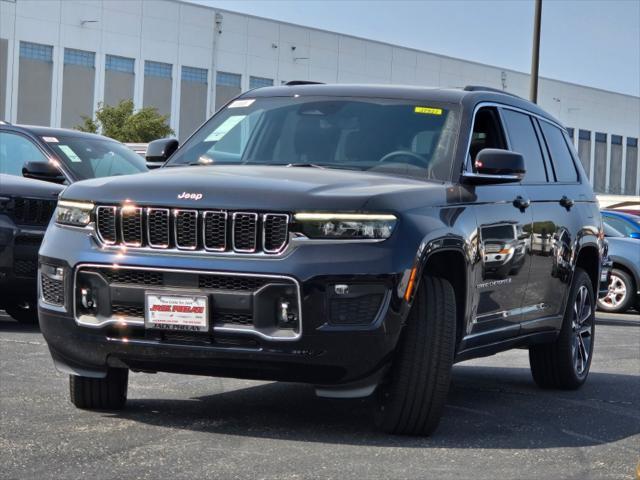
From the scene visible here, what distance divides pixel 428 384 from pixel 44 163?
5948 mm

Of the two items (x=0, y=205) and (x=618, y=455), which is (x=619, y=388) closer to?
(x=618, y=455)

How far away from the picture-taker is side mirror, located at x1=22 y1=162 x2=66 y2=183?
11516 mm

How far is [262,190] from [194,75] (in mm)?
64490

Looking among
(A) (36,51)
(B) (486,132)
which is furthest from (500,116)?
(A) (36,51)

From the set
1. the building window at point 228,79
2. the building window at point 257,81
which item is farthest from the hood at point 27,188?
the building window at point 257,81

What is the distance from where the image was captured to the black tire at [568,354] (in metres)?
9.20

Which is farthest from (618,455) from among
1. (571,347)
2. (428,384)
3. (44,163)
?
(44,163)

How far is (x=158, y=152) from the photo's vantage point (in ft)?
26.9

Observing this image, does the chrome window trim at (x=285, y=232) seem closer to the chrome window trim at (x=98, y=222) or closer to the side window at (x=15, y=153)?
the chrome window trim at (x=98, y=222)

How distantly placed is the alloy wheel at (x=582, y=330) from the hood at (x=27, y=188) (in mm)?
4512

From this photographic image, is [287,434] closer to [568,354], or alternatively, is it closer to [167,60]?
[568,354]

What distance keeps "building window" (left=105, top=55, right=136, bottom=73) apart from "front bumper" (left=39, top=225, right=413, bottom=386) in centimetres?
6041

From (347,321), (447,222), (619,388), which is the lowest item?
(619,388)

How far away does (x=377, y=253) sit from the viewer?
20.6 ft
